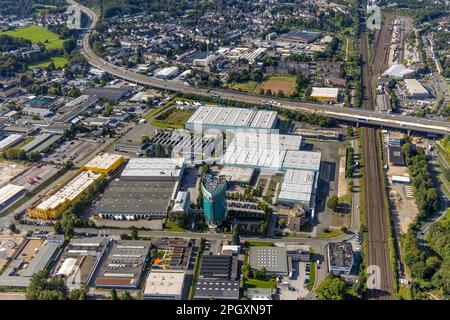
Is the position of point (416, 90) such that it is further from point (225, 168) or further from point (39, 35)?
point (39, 35)

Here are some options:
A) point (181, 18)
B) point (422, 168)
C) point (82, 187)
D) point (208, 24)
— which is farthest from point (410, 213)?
point (181, 18)

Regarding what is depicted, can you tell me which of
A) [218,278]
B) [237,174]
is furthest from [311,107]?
[218,278]

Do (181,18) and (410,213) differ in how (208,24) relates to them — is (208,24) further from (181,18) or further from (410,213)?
(410,213)

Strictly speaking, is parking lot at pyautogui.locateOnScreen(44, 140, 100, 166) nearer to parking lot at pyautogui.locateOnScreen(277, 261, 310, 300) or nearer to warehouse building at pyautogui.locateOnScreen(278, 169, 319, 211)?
warehouse building at pyautogui.locateOnScreen(278, 169, 319, 211)

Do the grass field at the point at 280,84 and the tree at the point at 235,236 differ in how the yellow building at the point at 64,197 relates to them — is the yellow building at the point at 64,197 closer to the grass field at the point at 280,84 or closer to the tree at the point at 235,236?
the tree at the point at 235,236

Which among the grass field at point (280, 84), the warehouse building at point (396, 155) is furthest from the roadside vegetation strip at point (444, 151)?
the grass field at point (280, 84)

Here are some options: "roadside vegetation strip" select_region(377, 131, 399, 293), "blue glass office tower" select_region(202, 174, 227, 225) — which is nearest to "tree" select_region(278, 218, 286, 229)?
"blue glass office tower" select_region(202, 174, 227, 225)
